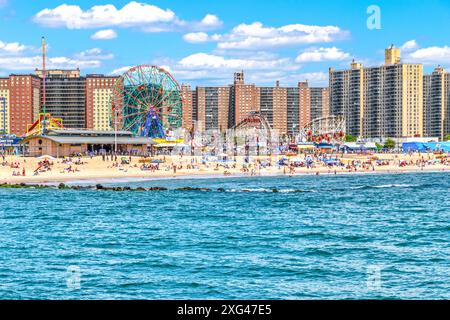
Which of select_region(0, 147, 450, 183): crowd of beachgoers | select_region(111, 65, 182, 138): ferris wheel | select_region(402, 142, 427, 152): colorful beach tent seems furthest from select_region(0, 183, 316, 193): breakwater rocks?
select_region(402, 142, 427, 152): colorful beach tent

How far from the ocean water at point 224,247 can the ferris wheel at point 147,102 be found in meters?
91.3

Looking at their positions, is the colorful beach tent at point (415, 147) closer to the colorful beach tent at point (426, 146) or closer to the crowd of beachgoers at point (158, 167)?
the colorful beach tent at point (426, 146)

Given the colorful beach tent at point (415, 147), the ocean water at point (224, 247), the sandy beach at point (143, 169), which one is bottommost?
the ocean water at point (224, 247)

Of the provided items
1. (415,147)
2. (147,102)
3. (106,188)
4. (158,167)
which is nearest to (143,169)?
(158,167)

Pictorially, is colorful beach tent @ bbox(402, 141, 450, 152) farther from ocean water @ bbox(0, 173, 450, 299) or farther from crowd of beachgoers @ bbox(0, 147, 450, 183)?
ocean water @ bbox(0, 173, 450, 299)

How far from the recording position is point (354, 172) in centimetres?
11462

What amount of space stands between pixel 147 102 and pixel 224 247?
Answer: 12623cm

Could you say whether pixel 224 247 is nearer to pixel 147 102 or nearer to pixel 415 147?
pixel 147 102

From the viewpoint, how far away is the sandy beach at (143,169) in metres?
91.4

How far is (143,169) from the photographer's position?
101000mm

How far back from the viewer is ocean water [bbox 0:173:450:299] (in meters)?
22.0

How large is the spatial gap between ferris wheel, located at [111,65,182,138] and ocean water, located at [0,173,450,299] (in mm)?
91311

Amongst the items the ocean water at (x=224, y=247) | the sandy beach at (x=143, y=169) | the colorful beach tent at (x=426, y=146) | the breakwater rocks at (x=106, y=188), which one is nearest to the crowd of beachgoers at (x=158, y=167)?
the sandy beach at (x=143, y=169)
